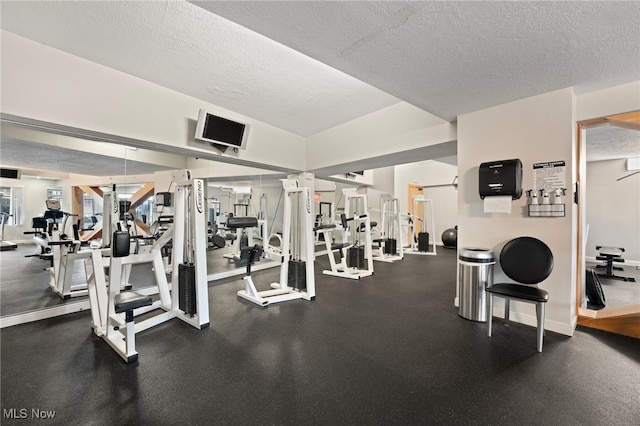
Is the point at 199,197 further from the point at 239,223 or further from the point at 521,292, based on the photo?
the point at 521,292

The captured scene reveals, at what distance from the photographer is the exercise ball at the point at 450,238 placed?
7860 millimetres

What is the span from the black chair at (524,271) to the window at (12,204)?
478cm

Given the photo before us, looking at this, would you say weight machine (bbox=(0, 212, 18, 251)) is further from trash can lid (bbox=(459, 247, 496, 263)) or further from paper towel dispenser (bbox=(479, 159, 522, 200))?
paper towel dispenser (bbox=(479, 159, 522, 200))

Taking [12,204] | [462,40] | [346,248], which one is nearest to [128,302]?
[12,204]

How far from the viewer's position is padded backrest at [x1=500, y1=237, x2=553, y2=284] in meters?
2.38

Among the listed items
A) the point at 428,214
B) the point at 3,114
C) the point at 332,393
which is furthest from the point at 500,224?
the point at 428,214

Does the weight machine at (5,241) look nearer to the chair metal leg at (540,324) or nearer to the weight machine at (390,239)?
the chair metal leg at (540,324)

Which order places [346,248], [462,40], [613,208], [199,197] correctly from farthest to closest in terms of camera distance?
[613,208], [346,248], [199,197], [462,40]

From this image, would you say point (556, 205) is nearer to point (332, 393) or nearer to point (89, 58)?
point (332, 393)

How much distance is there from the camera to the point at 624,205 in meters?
5.51

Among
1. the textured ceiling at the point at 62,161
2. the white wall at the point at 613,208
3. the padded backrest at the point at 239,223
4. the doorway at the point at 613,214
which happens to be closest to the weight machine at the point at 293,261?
the padded backrest at the point at 239,223

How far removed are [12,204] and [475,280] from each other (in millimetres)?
4815

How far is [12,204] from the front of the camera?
8.74ft

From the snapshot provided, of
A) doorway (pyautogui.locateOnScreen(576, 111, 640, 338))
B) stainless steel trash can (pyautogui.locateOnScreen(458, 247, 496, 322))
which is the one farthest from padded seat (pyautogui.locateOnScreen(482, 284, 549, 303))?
doorway (pyautogui.locateOnScreen(576, 111, 640, 338))
